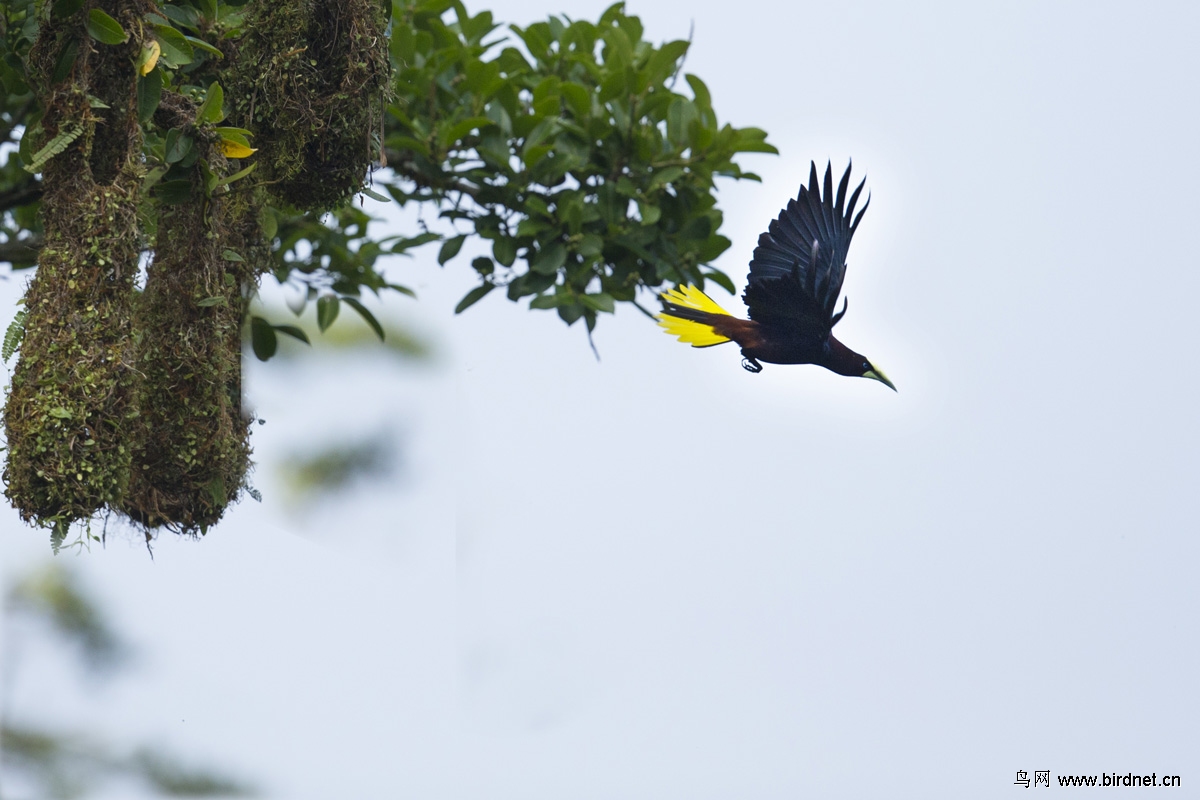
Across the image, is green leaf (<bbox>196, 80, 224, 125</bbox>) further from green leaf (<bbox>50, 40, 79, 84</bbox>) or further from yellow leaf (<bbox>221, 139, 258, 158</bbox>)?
green leaf (<bbox>50, 40, 79, 84</bbox>)

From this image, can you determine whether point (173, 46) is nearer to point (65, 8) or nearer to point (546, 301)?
point (65, 8)

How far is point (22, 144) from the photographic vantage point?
87.7 inches

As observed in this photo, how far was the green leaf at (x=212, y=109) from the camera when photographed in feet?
6.29

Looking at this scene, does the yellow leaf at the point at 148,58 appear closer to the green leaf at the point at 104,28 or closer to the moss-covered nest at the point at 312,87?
the green leaf at the point at 104,28

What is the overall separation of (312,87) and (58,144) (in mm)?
412

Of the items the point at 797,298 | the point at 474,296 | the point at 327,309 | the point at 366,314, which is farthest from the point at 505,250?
the point at 797,298

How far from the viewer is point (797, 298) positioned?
1.46 metres

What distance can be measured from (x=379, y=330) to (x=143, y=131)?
48.4 inches

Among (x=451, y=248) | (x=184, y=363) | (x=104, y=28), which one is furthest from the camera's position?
(x=451, y=248)

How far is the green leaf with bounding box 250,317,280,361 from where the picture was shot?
302cm

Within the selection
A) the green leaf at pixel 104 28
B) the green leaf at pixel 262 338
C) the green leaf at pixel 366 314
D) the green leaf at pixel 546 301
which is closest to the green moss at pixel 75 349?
the green leaf at pixel 104 28

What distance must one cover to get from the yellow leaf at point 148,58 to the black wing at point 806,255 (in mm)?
992

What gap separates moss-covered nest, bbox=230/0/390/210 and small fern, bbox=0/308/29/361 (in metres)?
0.47

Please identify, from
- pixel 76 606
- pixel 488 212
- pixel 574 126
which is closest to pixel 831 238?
pixel 574 126
